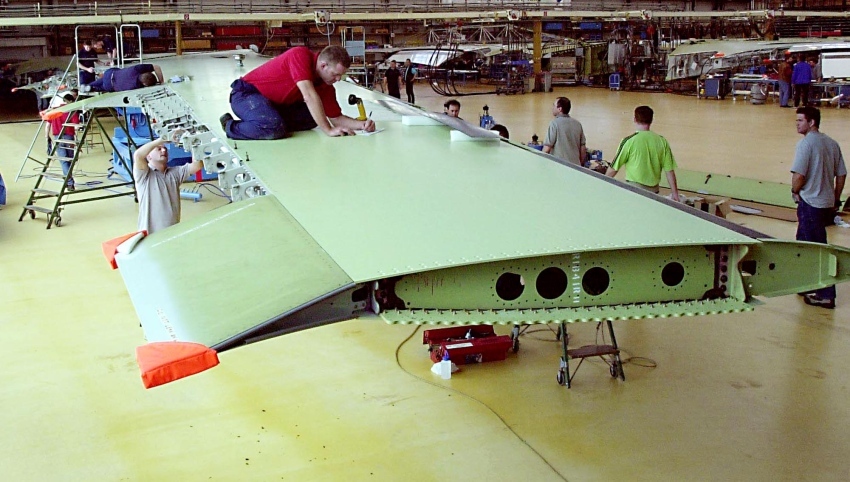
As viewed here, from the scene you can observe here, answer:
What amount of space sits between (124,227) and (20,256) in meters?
1.71

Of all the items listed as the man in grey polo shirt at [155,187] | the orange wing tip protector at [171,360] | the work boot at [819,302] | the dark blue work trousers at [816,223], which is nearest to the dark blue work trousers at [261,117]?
the man in grey polo shirt at [155,187]

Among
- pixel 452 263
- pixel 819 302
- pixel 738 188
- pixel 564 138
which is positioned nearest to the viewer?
pixel 452 263

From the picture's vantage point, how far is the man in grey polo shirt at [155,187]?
6910mm

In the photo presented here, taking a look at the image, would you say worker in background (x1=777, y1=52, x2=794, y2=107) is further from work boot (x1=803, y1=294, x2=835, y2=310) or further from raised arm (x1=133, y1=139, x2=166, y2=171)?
raised arm (x1=133, y1=139, x2=166, y2=171)

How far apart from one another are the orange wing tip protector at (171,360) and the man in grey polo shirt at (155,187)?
427 cm

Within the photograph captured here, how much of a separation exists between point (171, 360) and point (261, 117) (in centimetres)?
374

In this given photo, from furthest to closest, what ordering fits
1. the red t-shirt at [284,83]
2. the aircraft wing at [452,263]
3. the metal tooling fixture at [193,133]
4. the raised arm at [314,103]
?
the red t-shirt at [284,83]
the raised arm at [314,103]
the metal tooling fixture at [193,133]
the aircraft wing at [452,263]

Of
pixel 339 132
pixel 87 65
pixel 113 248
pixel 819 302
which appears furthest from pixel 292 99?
pixel 87 65

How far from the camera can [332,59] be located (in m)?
5.92

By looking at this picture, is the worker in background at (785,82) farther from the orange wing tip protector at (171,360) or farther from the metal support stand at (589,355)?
the orange wing tip protector at (171,360)

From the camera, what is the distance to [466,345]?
6195mm

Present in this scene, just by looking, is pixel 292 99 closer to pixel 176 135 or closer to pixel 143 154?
pixel 176 135

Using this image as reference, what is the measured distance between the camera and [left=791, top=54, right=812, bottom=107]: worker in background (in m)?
24.3

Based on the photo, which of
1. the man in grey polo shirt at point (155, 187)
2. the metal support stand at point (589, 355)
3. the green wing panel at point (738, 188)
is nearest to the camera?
the metal support stand at point (589, 355)
